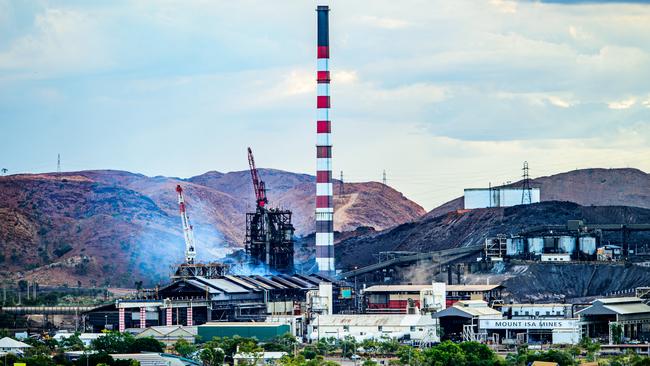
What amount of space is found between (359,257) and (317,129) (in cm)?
3812

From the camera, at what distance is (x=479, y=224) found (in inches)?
7407

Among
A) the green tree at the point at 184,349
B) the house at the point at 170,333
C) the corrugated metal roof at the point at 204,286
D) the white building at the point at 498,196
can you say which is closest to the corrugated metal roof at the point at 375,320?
the house at the point at 170,333

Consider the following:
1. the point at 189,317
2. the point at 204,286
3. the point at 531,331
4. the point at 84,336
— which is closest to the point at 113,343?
the point at 84,336

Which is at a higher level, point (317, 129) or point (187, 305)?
point (317, 129)

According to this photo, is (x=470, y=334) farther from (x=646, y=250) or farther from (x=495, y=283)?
(x=646, y=250)

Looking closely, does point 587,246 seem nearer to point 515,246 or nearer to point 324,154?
point 515,246

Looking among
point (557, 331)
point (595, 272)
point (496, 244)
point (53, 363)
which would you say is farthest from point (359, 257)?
point (53, 363)

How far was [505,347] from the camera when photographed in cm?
11619

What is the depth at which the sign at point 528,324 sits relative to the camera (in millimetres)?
120312

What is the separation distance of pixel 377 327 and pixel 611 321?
59.4 ft

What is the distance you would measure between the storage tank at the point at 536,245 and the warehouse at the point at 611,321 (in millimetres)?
38215

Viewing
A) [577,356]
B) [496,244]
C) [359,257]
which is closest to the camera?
[577,356]

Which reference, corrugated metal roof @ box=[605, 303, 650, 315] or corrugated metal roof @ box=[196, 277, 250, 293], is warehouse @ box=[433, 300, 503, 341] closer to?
corrugated metal roof @ box=[605, 303, 650, 315]

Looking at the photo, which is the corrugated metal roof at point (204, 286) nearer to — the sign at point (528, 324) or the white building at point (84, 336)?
the white building at point (84, 336)
